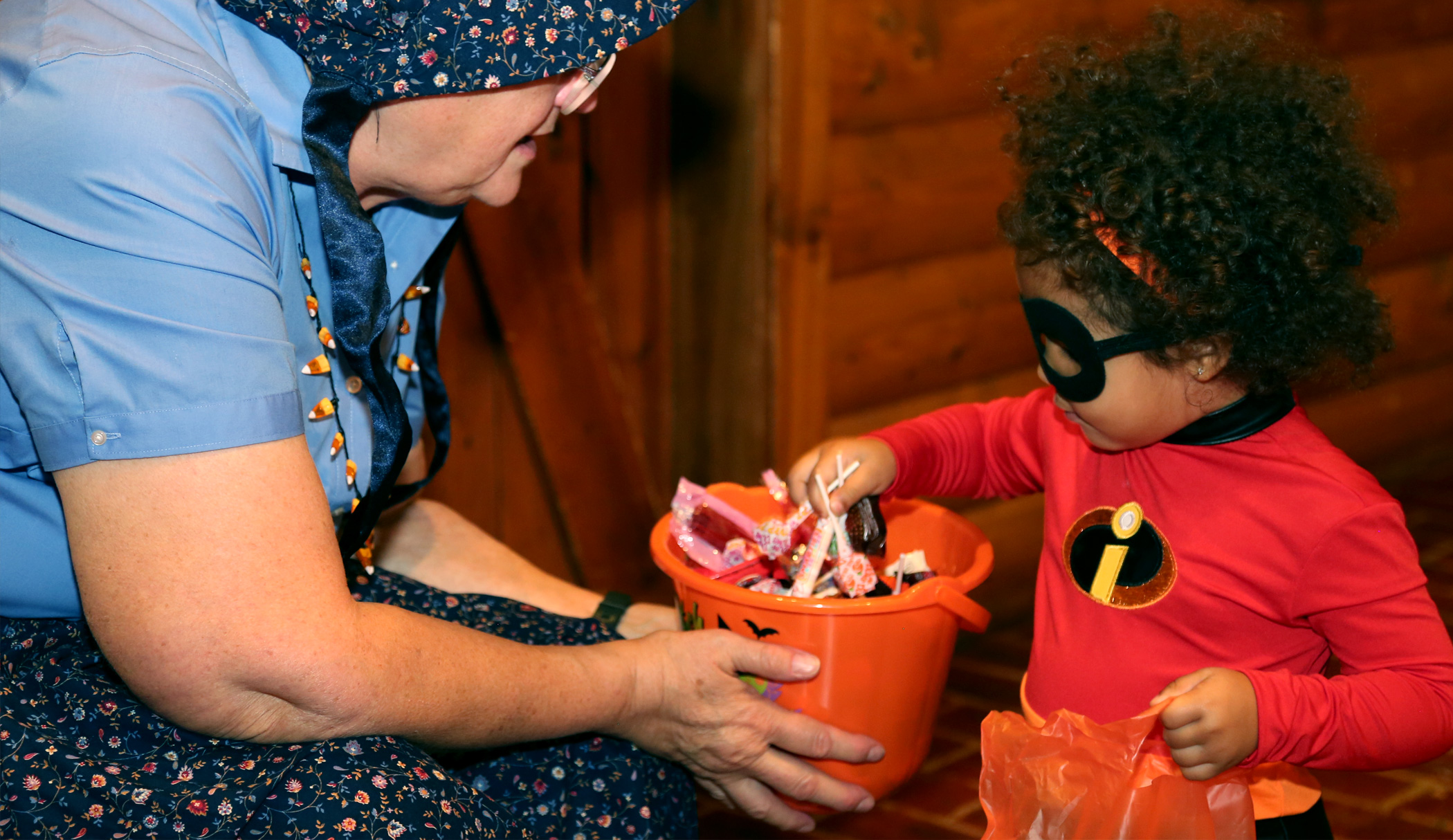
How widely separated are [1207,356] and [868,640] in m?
0.42

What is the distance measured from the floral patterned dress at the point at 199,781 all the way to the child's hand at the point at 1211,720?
20.4 inches

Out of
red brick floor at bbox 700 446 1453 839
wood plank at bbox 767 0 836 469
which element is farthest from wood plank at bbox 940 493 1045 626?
wood plank at bbox 767 0 836 469

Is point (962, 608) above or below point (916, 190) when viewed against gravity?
below

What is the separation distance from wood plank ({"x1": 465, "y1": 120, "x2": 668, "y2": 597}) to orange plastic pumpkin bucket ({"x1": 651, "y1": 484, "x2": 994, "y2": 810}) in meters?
1.04

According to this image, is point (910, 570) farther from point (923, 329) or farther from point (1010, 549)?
point (1010, 549)

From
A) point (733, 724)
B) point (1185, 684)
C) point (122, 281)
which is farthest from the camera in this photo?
point (733, 724)

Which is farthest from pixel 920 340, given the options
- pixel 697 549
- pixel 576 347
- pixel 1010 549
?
pixel 697 549

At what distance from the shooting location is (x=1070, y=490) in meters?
1.34

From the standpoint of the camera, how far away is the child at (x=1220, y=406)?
1096mm

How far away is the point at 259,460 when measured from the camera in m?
0.99

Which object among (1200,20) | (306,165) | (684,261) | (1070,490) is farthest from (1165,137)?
(684,261)

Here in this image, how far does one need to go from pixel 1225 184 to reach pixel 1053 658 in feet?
1.64

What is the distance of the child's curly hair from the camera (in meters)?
1.11

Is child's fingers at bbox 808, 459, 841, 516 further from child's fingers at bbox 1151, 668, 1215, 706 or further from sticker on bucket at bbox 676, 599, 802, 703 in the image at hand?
child's fingers at bbox 1151, 668, 1215, 706
